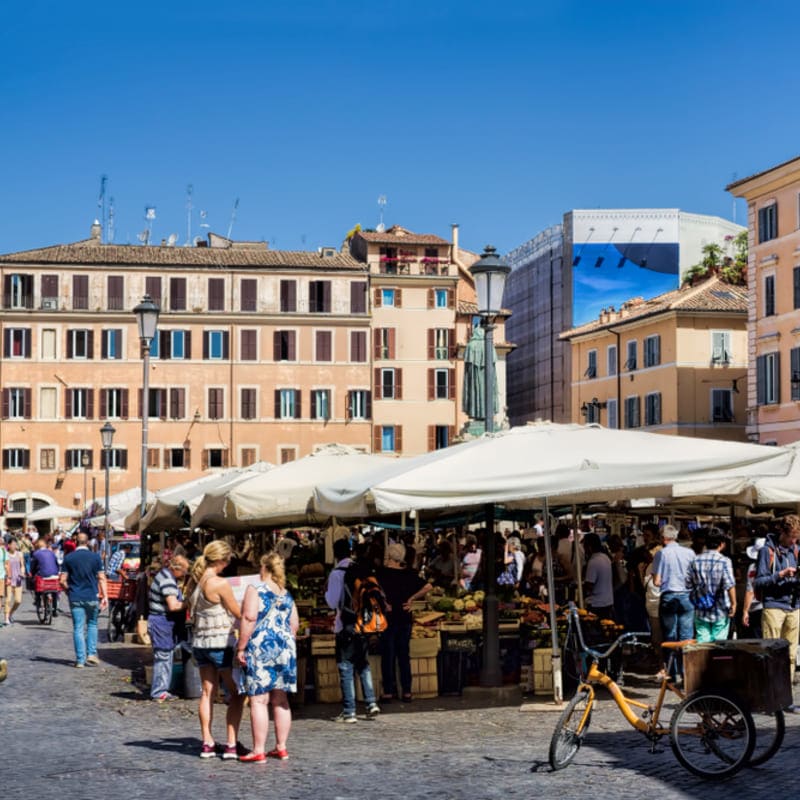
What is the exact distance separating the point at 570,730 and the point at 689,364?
193 ft

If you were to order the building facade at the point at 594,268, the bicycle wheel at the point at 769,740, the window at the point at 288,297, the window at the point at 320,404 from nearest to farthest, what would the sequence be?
the bicycle wheel at the point at 769,740 < the window at the point at 320,404 < the window at the point at 288,297 < the building facade at the point at 594,268

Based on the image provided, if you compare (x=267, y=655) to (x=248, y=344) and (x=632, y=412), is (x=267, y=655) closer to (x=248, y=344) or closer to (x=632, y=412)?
(x=632, y=412)

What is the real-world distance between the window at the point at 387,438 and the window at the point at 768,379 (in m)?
24.8

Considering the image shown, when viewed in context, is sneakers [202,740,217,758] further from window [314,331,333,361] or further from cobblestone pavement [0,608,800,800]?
window [314,331,333,361]

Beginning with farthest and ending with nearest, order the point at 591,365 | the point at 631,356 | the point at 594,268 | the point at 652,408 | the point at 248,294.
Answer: the point at 594,268 < the point at 591,365 < the point at 248,294 < the point at 631,356 < the point at 652,408

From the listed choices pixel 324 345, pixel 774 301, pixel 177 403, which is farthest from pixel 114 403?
pixel 774 301

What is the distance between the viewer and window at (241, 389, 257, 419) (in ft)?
249

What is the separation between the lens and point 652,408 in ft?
231

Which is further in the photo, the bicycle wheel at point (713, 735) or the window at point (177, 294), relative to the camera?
the window at point (177, 294)

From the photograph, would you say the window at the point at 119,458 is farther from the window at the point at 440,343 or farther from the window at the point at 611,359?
the window at the point at 611,359

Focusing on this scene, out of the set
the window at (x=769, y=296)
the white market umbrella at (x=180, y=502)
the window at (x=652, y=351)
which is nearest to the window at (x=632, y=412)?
the window at (x=652, y=351)

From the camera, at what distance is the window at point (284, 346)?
76.2 meters

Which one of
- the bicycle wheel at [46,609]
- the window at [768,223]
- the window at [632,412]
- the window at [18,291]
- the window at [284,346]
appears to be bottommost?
the bicycle wheel at [46,609]

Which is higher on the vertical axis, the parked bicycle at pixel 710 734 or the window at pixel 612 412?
the window at pixel 612 412
